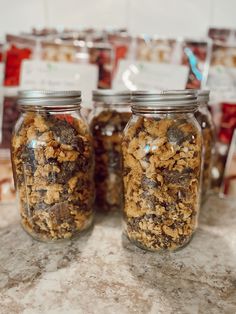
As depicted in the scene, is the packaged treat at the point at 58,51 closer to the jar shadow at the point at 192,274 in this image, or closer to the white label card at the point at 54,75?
the white label card at the point at 54,75

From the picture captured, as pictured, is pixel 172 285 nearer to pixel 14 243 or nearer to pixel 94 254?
pixel 94 254

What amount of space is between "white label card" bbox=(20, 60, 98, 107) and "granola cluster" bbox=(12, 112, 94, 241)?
27cm

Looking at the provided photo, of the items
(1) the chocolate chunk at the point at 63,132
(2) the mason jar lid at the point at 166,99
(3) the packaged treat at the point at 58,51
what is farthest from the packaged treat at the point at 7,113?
(2) the mason jar lid at the point at 166,99

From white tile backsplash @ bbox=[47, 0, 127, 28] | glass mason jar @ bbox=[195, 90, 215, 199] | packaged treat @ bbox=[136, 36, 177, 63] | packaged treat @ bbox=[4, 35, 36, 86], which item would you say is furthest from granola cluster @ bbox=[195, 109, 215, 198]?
packaged treat @ bbox=[4, 35, 36, 86]

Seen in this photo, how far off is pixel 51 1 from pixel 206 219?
2.31 ft

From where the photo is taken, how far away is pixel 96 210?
0.71 metres

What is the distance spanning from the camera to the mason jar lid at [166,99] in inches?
18.6

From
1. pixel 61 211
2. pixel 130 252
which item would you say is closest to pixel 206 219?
pixel 130 252

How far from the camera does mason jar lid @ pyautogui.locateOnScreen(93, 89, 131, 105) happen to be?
62 cm

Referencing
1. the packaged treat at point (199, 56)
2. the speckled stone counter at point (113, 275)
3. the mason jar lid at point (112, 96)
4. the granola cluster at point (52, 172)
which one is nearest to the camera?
the speckled stone counter at point (113, 275)

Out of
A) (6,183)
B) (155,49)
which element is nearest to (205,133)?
(155,49)

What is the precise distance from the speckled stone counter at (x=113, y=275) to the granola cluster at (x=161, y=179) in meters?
0.04

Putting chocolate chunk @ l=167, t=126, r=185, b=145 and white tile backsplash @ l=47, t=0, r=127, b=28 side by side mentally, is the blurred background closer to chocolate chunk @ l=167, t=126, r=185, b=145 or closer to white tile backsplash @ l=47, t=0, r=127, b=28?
white tile backsplash @ l=47, t=0, r=127, b=28

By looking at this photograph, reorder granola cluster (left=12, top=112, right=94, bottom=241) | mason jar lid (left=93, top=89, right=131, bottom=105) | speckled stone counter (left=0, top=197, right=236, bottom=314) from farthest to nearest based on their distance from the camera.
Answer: mason jar lid (left=93, top=89, right=131, bottom=105) → granola cluster (left=12, top=112, right=94, bottom=241) → speckled stone counter (left=0, top=197, right=236, bottom=314)
